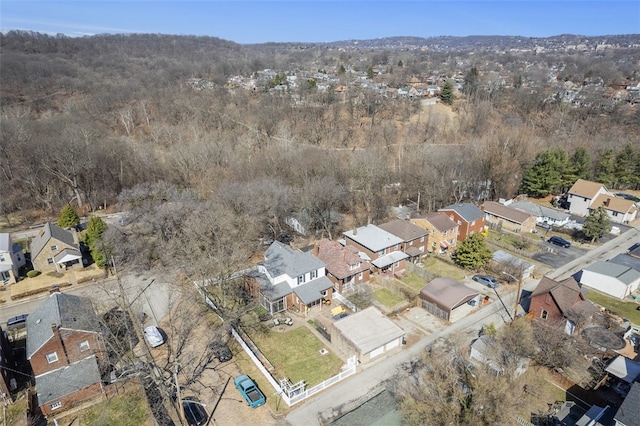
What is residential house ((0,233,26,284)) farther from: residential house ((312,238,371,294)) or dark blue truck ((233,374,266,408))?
residential house ((312,238,371,294))

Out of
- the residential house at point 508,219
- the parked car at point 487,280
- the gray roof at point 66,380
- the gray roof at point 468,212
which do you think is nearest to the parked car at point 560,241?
the residential house at point 508,219

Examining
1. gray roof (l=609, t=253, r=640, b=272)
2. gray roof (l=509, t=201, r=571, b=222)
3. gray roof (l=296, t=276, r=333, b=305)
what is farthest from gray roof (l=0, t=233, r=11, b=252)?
gray roof (l=609, t=253, r=640, b=272)

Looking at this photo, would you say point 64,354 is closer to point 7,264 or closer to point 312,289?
point 312,289

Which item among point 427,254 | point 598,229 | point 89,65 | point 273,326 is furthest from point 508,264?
point 89,65

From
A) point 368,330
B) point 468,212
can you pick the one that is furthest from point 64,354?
point 468,212

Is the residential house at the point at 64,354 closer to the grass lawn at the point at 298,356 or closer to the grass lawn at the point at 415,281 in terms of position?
the grass lawn at the point at 298,356

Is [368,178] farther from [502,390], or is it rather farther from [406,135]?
[406,135]
